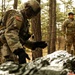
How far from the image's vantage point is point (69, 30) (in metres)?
12.8

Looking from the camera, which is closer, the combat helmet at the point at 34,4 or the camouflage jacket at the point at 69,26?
the combat helmet at the point at 34,4

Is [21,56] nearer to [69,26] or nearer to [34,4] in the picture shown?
[34,4]

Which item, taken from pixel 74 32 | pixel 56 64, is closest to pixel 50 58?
pixel 56 64

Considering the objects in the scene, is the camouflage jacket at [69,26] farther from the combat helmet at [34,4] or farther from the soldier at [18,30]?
the combat helmet at [34,4]

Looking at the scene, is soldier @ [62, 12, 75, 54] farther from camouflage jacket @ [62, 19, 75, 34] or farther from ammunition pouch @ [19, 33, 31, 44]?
ammunition pouch @ [19, 33, 31, 44]

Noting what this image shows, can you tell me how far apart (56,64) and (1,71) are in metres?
0.53

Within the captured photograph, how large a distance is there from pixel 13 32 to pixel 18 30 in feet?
0.58

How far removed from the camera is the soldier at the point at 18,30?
3922 mm

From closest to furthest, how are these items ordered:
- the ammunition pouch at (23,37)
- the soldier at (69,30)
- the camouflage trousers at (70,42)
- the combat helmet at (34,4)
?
the combat helmet at (34,4), the ammunition pouch at (23,37), the soldier at (69,30), the camouflage trousers at (70,42)

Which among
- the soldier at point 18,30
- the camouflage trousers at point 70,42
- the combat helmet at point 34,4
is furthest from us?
the camouflage trousers at point 70,42

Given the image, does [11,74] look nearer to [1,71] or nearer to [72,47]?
[1,71]

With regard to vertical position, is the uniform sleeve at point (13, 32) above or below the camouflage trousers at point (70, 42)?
above

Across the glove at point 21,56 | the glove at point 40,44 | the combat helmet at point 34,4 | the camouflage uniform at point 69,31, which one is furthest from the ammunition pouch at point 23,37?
the camouflage uniform at point 69,31

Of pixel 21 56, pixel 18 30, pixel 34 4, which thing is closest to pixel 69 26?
pixel 34 4
